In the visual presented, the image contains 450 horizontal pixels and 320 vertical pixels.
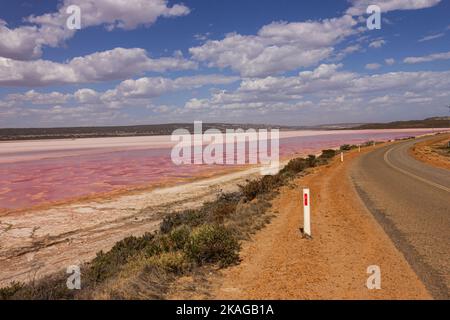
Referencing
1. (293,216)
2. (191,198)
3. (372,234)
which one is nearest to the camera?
(372,234)

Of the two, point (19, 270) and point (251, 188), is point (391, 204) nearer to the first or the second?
point (251, 188)

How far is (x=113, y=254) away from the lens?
11.3 meters

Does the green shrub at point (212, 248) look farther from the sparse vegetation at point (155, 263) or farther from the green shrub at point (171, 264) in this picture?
the green shrub at point (171, 264)

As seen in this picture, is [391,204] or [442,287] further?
[391,204]

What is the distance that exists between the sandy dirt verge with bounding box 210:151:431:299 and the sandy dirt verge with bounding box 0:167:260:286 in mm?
6574

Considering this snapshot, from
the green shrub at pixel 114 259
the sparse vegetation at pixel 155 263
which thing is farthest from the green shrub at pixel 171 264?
the green shrub at pixel 114 259

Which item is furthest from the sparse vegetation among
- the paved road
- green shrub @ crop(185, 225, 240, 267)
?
the paved road

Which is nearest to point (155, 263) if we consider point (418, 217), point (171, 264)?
Answer: point (171, 264)

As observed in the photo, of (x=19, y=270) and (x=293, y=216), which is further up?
(x=293, y=216)

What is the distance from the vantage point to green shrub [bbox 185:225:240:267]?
26.0 ft

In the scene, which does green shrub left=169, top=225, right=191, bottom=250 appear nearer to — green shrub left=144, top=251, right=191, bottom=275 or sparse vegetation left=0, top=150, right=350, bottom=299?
sparse vegetation left=0, top=150, right=350, bottom=299
